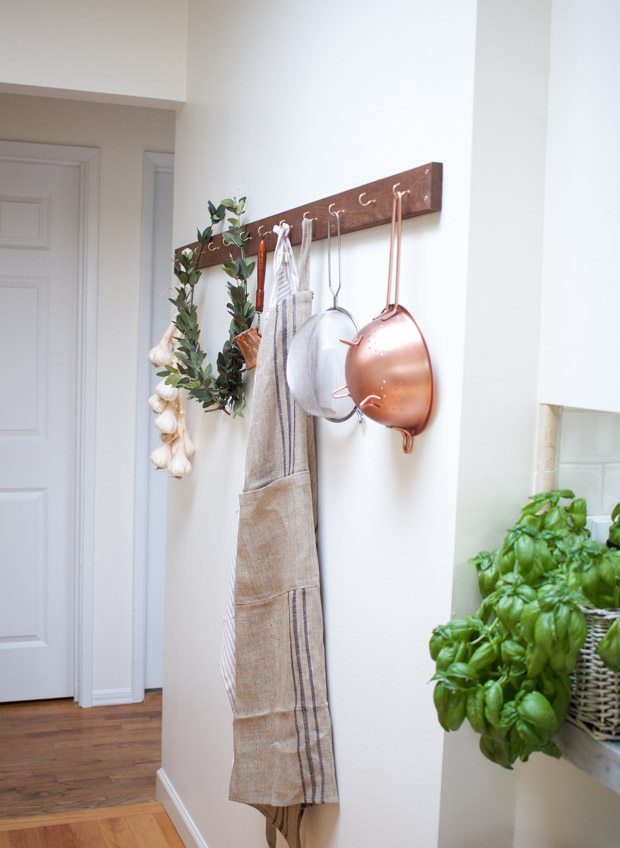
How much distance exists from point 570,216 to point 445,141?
0.65 ft

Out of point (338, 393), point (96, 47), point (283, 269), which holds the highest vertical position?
point (96, 47)

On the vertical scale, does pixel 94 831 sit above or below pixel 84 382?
below

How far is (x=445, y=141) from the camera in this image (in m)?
1.24

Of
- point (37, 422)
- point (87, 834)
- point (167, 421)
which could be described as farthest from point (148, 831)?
point (37, 422)

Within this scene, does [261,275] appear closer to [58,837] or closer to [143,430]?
[58,837]

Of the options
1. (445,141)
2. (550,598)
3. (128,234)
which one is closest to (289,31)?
(445,141)

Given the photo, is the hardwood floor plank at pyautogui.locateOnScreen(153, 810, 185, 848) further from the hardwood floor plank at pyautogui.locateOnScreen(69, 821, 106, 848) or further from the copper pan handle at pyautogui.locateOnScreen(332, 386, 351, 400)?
the copper pan handle at pyautogui.locateOnScreen(332, 386, 351, 400)

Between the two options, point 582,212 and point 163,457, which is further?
point 163,457

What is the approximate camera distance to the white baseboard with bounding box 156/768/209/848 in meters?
2.32

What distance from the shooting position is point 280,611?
1.63m

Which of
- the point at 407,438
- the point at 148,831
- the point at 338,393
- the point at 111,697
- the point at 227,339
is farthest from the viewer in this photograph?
the point at 111,697

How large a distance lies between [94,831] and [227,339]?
137 centimetres

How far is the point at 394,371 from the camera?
4.04 ft

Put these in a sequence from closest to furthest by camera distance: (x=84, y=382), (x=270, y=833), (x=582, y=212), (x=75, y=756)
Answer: (x=582, y=212) < (x=270, y=833) < (x=75, y=756) < (x=84, y=382)
